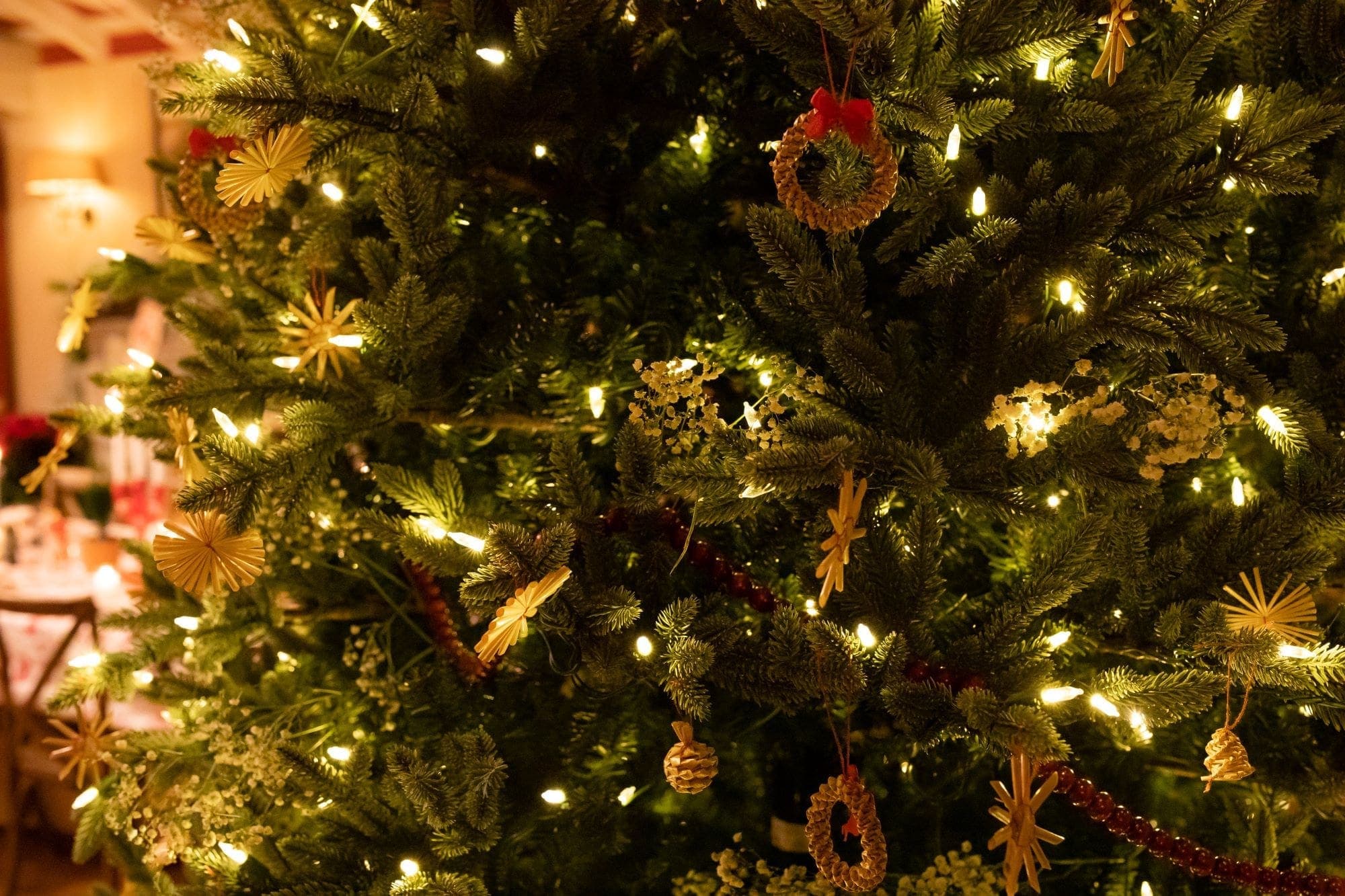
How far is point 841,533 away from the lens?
2.13 feet

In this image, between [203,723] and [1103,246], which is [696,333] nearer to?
[1103,246]

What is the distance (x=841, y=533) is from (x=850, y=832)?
0.83 ft

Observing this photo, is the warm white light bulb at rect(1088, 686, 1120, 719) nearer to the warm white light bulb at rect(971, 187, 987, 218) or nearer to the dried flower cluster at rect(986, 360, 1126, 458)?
the dried flower cluster at rect(986, 360, 1126, 458)

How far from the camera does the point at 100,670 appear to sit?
1057mm

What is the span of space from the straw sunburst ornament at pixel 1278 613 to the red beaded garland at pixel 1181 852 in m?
Answer: 0.19

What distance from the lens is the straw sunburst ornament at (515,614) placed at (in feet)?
2.25

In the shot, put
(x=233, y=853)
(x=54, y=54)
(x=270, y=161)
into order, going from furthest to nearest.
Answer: (x=54, y=54) → (x=233, y=853) → (x=270, y=161)

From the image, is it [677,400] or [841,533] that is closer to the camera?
[841,533]

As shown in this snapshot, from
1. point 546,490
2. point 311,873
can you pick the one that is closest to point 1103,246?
point 546,490

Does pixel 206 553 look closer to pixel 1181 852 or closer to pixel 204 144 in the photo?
pixel 204 144

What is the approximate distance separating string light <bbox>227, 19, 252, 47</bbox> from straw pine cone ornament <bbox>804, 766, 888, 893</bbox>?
0.82 m

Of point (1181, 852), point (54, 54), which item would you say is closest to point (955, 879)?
point (1181, 852)

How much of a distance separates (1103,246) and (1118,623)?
327 mm

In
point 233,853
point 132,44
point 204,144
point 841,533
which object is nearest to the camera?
point 841,533
